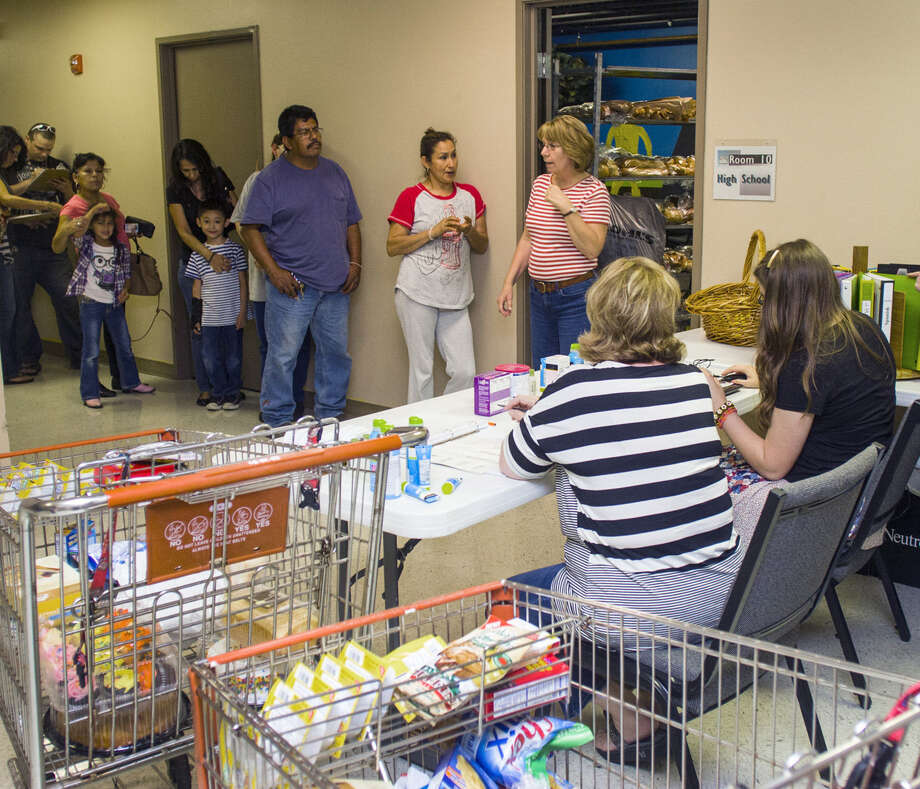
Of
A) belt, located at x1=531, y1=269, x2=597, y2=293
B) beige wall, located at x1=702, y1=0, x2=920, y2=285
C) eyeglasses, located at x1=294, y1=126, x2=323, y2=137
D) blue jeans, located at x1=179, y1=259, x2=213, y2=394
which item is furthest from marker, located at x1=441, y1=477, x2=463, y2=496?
blue jeans, located at x1=179, y1=259, x2=213, y2=394

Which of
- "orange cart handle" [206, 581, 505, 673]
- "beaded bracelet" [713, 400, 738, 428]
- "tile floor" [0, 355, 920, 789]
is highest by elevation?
"beaded bracelet" [713, 400, 738, 428]

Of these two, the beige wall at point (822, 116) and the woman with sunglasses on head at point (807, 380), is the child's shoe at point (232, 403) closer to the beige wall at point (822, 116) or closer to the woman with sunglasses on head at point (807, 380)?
the beige wall at point (822, 116)

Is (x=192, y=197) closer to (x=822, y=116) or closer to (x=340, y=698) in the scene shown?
(x=822, y=116)

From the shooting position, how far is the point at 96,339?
6336 millimetres

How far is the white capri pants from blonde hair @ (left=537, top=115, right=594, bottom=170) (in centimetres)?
126

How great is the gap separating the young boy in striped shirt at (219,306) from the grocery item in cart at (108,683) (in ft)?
15.2

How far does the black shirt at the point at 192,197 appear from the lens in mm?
6191

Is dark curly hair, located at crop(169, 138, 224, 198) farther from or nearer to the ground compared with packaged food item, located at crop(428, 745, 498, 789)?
farther from the ground

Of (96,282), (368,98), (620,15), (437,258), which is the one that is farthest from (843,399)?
(96,282)

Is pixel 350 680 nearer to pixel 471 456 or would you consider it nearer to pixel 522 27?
pixel 471 456

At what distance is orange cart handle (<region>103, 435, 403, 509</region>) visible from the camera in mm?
1467

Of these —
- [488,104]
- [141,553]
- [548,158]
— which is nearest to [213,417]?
[488,104]

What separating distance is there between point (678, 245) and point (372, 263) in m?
1.75

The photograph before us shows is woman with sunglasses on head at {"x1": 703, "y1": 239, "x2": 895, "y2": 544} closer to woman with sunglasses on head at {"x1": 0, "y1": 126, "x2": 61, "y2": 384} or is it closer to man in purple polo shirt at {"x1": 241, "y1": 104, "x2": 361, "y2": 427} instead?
man in purple polo shirt at {"x1": 241, "y1": 104, "x2": 361, "y2": 427}
